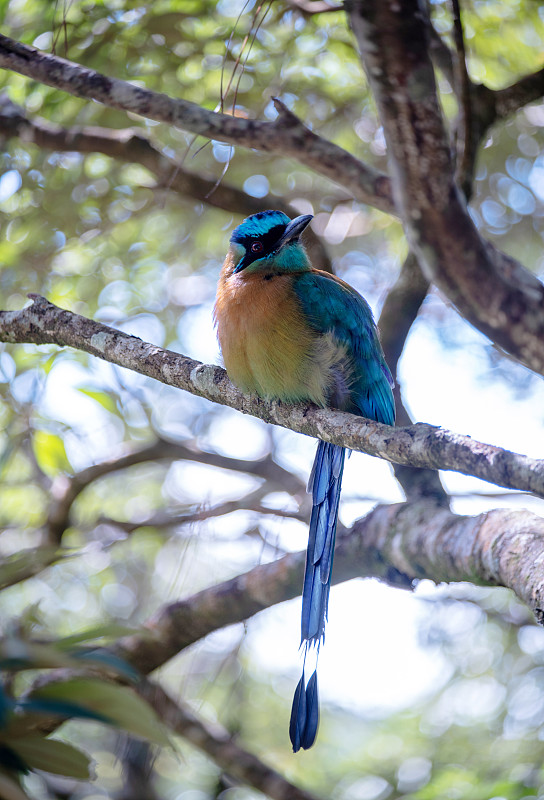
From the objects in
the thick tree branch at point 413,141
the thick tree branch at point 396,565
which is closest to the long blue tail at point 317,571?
the thick tree branch at point 396,565

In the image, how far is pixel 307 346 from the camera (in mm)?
3055

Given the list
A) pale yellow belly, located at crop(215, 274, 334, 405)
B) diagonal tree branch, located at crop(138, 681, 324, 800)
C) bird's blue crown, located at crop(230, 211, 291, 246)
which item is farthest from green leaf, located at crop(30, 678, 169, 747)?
bird's blue crown, located at crop(230, 211, 291, 246)

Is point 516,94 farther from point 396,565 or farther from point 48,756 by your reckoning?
point 48,756

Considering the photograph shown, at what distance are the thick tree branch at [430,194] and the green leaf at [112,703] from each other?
209cm

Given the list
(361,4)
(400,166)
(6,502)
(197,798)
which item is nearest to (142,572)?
(6,502)

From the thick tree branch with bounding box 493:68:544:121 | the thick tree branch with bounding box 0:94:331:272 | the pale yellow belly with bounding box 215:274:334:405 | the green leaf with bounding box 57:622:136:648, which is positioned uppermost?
the thick tree branch with bounding box 493:68:544:121

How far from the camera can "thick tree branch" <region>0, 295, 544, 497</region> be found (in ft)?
6.82

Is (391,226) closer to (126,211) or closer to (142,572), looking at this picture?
(126,211)

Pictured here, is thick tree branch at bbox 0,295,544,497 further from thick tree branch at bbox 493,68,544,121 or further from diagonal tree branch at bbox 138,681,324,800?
thick tree branch at bbox 493,68,544,121

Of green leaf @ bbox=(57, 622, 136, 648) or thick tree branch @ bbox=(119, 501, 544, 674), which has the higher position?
thick tree branch @ bbox=(119, 501, 544, 674)

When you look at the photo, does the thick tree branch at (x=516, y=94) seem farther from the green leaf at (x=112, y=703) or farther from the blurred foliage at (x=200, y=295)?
the green leaf at (x=112, y=703)

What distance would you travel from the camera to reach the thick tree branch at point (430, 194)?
2.51 meters

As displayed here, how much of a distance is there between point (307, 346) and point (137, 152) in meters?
1.73

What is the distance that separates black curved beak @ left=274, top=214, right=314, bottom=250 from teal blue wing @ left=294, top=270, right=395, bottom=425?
19 cm
